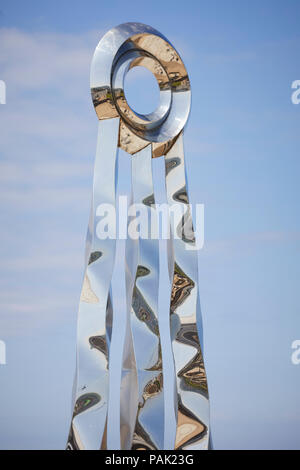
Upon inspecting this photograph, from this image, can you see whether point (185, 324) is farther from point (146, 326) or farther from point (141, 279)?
point (141, 279)

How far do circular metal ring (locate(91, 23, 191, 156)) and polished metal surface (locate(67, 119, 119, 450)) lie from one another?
0.64ft

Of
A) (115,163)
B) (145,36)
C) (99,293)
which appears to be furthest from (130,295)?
(145,36)

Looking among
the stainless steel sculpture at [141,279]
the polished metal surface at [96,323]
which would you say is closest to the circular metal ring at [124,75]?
the stainless steel sculpture at [141,279]

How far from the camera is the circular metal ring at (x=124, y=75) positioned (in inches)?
227

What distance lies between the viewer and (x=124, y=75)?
5969mm

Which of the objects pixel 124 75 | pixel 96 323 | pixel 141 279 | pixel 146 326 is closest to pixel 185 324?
pixel 146 326

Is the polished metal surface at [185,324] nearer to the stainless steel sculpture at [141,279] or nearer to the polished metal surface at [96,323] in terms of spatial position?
the stainless steel sculpture at [141,279]

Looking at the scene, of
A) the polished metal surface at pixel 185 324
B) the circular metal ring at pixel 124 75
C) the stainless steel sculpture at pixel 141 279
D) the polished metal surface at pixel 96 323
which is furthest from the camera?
the circular metal ring at pixel 124 75

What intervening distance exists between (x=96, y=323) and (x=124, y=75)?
2113 mm

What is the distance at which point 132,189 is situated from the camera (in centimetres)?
586

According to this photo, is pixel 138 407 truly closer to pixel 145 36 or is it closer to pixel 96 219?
pixel 96 219

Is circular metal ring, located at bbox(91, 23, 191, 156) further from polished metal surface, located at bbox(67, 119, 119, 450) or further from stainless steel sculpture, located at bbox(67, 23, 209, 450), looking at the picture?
polished metal surface, located at bbox(67, 119, 119, 450)
